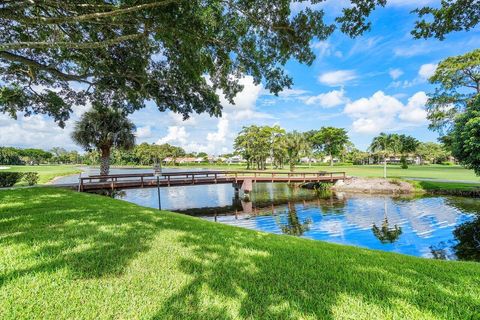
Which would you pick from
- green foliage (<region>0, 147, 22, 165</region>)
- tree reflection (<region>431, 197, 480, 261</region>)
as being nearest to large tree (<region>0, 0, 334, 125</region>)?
tree reflection (<region>431, 197, 480, 261</region>)

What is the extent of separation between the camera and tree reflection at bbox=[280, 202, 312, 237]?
11961 millimetres

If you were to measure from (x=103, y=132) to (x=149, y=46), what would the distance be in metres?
15.2

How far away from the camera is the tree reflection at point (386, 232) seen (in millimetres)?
10602

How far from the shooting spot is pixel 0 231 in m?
5.06

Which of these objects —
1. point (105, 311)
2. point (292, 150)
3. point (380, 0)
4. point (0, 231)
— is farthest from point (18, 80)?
point (292, 150)

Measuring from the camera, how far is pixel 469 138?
1723 cm

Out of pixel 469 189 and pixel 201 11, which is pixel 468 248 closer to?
pixel 201 11

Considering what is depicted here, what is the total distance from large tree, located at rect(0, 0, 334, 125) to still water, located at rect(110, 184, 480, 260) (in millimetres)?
7340

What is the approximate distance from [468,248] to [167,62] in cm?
1491

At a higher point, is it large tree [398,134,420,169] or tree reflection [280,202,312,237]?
large tree [398,134,420,169]

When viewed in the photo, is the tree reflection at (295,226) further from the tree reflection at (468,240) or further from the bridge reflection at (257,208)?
the tree reflection at (468,240)

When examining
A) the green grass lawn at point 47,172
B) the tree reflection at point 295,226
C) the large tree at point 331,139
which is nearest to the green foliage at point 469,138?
the tree reflection at point 295,226

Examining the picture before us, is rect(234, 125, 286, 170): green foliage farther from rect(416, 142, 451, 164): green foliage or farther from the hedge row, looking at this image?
rect(416, 142, 451, 164): green foliage

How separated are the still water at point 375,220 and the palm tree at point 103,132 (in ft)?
23.3
